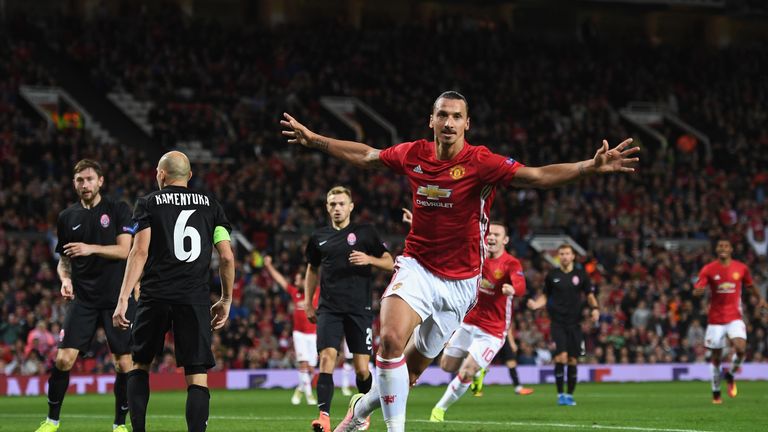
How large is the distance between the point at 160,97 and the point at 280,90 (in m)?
4.49

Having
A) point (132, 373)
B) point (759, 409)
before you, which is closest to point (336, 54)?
point (759, 409)

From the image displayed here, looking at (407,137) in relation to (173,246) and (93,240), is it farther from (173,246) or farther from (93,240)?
(173,246)

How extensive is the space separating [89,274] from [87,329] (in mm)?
579

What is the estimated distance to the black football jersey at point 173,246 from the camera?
1005 centimetres

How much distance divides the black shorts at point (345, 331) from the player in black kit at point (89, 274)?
2.61 meters

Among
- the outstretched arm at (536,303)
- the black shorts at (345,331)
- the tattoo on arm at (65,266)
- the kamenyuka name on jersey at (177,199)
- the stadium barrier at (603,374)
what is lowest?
the stadium barrier at (603,374)

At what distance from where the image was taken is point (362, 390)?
1420 cm

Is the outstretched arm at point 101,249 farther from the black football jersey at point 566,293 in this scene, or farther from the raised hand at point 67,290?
the black football jersey at point 566,293

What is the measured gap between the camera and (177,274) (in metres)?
10.1

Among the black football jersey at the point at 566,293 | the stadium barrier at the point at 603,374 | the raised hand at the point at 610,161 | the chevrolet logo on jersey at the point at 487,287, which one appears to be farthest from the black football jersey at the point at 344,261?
the stadium barrier at the point at 603,374

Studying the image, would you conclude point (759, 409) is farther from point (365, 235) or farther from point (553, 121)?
point (553, 121)

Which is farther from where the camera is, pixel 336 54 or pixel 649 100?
pixel 649 100

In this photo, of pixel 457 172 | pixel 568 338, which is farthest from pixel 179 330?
pixel 568 338

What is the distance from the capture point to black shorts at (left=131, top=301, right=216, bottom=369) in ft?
32.8
